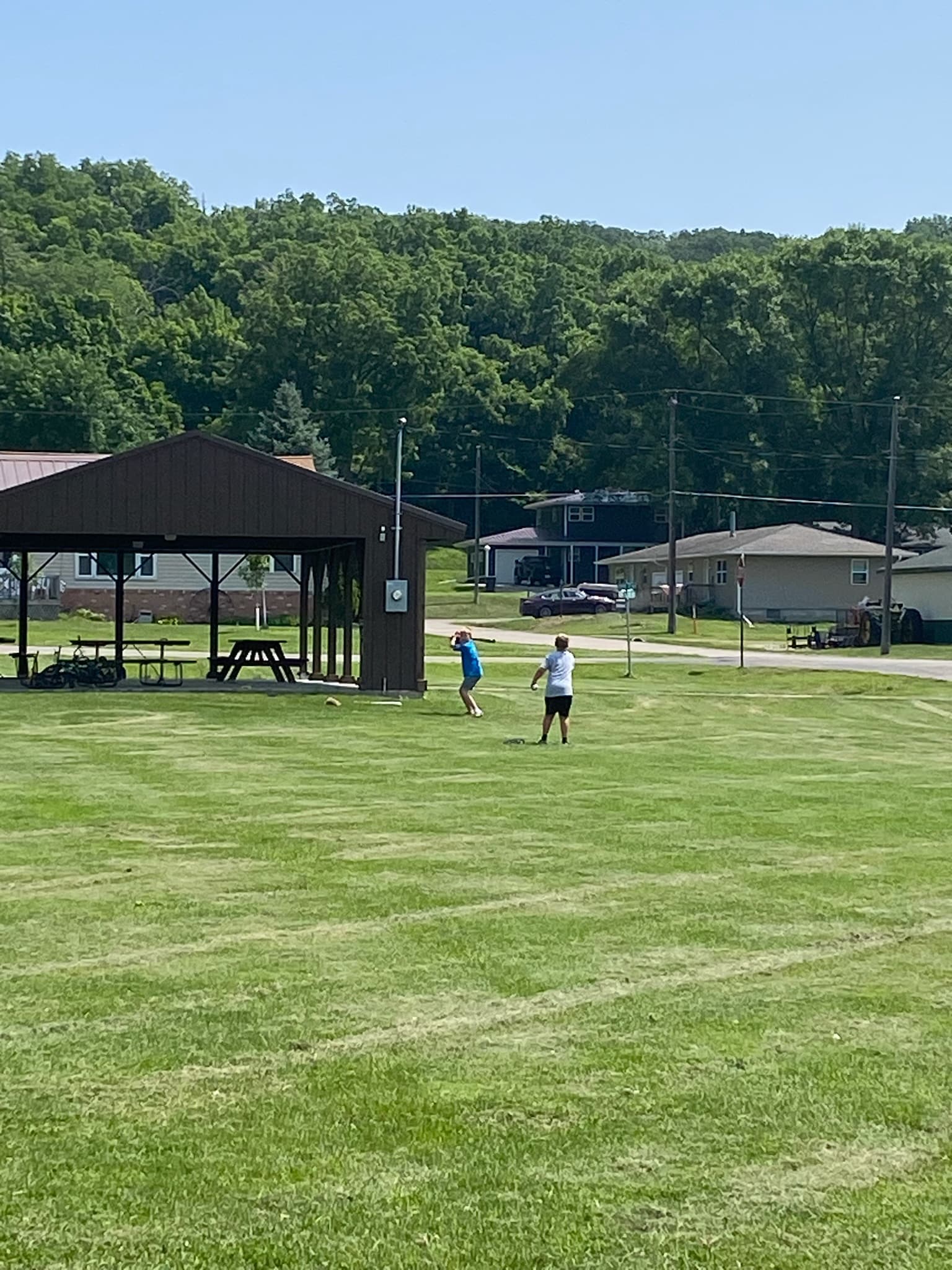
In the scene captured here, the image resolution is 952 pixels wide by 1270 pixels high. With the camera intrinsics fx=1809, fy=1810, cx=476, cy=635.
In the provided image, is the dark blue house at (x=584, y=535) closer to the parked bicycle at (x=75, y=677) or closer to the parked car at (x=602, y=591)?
the parked car at (x=602, y=591)

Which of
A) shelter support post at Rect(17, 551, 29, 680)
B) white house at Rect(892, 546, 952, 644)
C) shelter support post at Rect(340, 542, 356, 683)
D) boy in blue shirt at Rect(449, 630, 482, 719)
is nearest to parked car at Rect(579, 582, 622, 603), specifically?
white house at Rect(892, 546, 952, 644)

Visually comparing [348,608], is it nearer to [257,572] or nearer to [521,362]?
[257,572]

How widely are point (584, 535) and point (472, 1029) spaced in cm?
9747

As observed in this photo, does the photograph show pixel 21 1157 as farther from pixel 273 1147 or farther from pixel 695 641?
pixel 695 641

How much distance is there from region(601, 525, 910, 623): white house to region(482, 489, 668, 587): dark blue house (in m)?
22.1

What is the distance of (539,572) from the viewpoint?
10444cm

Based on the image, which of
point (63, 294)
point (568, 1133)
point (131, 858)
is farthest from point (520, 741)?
point (63, 294)

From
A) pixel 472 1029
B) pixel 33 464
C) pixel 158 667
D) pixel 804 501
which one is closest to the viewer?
pixel 472 1029

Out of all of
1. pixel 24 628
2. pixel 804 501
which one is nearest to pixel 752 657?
pixel 24 628

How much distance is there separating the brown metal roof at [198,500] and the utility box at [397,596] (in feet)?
3.22

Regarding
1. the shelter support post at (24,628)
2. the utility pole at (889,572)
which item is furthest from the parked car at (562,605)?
the shelter support post at (24,628)

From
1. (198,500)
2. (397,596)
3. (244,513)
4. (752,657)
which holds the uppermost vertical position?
(198,500)

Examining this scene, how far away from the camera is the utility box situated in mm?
32719

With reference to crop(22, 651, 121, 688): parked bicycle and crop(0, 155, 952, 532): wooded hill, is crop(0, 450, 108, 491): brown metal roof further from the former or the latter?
crop(0, 155, 952, 532): wooded hill
